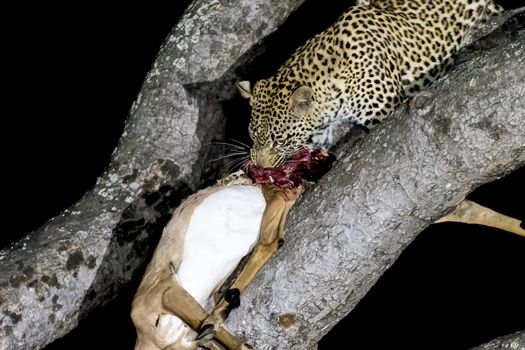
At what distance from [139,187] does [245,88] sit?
0.94 meters

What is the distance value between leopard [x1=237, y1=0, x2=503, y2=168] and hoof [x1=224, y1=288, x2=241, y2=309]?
6.37 feet

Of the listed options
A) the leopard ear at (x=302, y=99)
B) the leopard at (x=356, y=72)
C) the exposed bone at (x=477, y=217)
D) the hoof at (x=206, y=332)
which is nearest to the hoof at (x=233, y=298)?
the hoof at (x=206, y=332)

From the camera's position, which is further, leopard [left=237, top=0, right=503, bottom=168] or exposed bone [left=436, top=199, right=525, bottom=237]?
leopard [left=237, top=0, right=503, bottom=168]

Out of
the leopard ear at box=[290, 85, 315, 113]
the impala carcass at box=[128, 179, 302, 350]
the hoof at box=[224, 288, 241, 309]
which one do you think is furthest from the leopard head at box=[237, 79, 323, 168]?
the hoof at box=[224, 288, 241, 309]

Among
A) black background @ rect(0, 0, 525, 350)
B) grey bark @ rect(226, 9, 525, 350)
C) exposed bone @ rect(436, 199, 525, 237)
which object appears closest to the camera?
grey bark @ rect(226, 9, 525, 350)

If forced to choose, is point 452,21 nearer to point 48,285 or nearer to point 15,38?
point 48,285

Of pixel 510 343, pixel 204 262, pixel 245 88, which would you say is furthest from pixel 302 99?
pixel 510 343

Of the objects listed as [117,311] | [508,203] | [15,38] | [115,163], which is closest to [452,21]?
[508,203]

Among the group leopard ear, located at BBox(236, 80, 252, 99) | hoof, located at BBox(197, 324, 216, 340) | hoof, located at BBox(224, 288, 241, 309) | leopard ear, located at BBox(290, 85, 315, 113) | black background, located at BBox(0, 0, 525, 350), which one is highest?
leopard ear, located at BBox(236, 80, 252, 99)

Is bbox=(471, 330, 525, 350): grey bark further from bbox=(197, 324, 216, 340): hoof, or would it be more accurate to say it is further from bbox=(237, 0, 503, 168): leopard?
bbox=(237, 0, 503, 168): leopard

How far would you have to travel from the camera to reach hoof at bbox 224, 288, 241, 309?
13.5 feet

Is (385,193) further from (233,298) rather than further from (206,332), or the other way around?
(206,332)

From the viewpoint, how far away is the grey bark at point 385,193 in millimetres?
3686

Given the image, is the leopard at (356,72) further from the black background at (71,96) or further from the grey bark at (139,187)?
the black background at (71,96)
